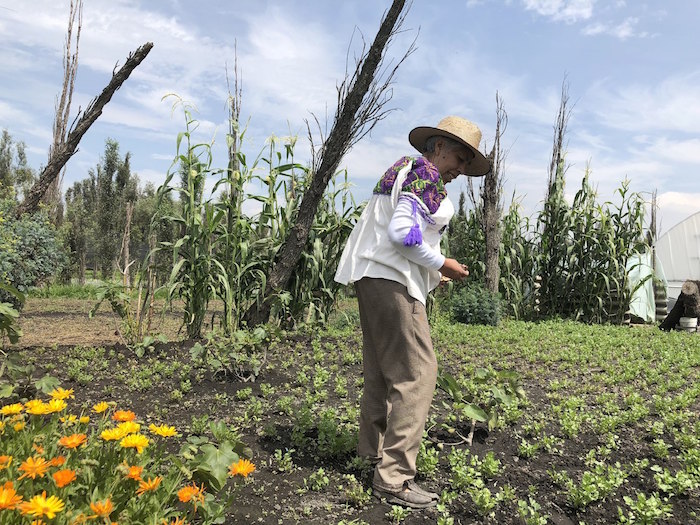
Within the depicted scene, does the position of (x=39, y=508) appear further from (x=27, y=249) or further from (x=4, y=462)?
(x=27, y=249)

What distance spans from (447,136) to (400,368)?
42.8 inches

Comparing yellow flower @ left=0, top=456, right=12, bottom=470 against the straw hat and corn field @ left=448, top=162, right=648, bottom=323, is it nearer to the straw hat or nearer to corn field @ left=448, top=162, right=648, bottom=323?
the straw hat

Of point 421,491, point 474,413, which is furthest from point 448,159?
point 421,491

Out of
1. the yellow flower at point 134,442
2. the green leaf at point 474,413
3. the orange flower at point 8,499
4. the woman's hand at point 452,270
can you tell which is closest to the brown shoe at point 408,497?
the green leaf at point 474,413

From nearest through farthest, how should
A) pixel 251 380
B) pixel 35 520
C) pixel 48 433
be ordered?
pixel 35 520 → pixel 48 433 → pixel 251 380

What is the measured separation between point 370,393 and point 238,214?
10.4ft

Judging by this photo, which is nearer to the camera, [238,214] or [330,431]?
[330,431]

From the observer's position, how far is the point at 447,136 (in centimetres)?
262

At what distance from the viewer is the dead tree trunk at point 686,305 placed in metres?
8.19

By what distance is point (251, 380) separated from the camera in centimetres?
392

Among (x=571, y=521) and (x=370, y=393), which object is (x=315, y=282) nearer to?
(x=370, y=393)

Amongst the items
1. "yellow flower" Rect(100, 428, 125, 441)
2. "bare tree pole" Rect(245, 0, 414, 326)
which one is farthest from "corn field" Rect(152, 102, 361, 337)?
"yellow flower" Rect(100, 428, 125, 441)

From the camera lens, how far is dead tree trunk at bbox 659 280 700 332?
8.19 meters

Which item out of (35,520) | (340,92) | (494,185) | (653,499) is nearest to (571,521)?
(653,499)
